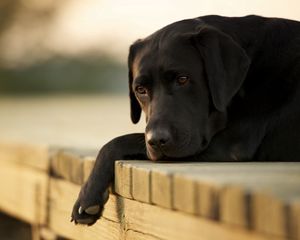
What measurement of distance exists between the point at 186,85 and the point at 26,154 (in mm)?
2577

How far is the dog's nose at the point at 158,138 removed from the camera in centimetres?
420

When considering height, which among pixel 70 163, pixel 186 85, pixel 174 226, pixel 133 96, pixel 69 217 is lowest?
pixel 69 217

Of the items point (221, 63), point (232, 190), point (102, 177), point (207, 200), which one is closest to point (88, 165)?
point (102, 177)

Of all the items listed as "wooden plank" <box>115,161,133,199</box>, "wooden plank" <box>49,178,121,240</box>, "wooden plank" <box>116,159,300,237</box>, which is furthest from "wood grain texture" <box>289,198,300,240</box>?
"wooden plank" <box>49,178,121,240</box>

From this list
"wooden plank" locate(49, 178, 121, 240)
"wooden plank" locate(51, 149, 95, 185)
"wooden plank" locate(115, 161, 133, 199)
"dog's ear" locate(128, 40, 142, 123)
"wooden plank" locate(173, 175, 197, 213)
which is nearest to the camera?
"wooden plank" locate(173, 175, 197, 213)

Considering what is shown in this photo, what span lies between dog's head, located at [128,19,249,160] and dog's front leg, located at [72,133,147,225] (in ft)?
0.49

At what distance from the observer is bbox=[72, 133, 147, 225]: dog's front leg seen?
420 centimetres

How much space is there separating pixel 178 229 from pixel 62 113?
8.29m

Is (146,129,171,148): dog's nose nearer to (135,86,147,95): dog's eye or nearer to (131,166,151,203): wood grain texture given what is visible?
(131,166,151,203): wood grain texture

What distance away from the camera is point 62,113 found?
11.6 meters

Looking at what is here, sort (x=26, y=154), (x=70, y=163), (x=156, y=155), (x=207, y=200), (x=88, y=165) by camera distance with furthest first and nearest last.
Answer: (x=26, y=154) → (x=70, y=163) → (x=88, y=165) → (x=156, y=155) → (x=207, y=200)

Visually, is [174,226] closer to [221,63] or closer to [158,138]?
[158,138]

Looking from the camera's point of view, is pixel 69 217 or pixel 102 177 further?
pixel 69 217

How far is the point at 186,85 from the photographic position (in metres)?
4.42
